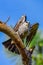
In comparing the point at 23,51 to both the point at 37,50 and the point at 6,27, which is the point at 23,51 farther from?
the point at 37,50

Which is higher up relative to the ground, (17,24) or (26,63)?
(17,24)

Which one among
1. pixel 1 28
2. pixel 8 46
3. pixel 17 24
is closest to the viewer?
pixel 1 28

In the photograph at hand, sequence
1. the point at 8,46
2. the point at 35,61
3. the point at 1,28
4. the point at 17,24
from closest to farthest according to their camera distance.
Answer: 1. the point at 1,28
2. the point at 8,46
3. the point at 17,24
4. the point at 35,61

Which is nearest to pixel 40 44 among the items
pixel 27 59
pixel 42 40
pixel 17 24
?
pixel 42 40

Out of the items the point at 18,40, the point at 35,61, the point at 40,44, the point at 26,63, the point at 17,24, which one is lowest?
the point at 26,63

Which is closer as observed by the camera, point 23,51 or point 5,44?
point 23,51

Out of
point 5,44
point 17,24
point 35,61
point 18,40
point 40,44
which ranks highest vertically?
point 40,44

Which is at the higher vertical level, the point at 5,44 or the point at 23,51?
the point at 5,44

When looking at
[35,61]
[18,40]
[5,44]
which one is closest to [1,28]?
[18,40]

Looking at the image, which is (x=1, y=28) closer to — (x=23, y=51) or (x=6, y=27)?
(x=6, y=27)
